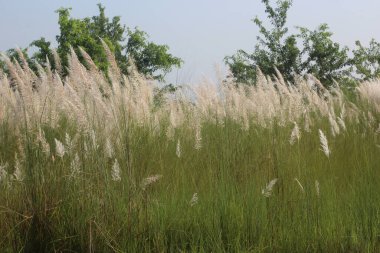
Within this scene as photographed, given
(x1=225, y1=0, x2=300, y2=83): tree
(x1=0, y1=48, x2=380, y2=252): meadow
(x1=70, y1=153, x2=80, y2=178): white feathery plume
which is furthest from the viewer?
(x1=225, y1=0, x2=300, y2=83): tree

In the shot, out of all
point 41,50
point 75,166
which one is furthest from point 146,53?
point 75,166

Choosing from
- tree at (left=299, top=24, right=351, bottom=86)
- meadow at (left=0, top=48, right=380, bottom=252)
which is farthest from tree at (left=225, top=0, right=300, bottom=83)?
meadow at (left=0, top=48, right=380, bottom=252)

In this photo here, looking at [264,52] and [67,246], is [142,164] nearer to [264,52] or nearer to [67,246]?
[67,246]

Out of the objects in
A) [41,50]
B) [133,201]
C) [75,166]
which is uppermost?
[41,50]

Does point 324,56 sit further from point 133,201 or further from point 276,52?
point 133,201

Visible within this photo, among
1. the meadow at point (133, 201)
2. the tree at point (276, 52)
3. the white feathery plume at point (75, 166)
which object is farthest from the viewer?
the tree at point (276, 52)

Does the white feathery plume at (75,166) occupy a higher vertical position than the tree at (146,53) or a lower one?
lower

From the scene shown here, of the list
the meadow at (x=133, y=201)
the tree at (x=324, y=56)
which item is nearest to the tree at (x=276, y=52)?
the tree at (x=324, y=56)

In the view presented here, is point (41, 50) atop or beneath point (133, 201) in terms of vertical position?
atop

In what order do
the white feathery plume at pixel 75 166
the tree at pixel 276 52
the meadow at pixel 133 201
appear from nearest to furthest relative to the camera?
the meadow at pixel 133 201 < the white feathery plume at pixel 75 166 < the tree at pixel 276 52

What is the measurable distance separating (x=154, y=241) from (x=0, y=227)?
0.97 meters

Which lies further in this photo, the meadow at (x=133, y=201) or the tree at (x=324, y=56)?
the tree at (x=324, y=56)

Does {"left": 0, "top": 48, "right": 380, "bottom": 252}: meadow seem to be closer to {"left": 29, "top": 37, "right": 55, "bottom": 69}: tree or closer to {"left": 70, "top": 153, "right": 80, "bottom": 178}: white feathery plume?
{"left": 70, "top": 153, "right": 80, "bottom": 178}: white feathery plume

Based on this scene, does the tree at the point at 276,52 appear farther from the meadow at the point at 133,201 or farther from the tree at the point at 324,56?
the meadow at the point at 133,201
